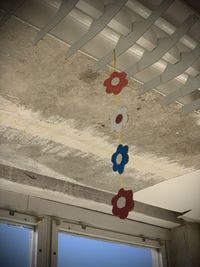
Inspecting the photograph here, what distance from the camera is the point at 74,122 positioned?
8.72 ft

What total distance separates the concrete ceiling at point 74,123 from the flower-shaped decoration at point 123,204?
761 millimetres

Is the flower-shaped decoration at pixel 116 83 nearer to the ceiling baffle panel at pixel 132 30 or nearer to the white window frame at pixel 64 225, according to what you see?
the ceiling baffle panel at pixel 132 30

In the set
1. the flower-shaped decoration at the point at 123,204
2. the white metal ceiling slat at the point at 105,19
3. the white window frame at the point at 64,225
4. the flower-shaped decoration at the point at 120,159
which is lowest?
the flower-shaped decoration at the point at 123,204

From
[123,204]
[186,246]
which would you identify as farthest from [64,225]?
[123,204]

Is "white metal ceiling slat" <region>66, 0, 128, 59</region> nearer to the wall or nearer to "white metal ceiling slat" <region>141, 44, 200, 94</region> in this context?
"white metal ceiling slat" <region>141, 44, 200, 94</region>

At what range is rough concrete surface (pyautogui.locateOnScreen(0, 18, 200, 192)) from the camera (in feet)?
6.75

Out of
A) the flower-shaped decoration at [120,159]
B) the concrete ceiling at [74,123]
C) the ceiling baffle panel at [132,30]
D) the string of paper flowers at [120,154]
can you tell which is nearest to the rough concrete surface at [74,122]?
the concrete ceiling at [74,123]

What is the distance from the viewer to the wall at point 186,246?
14.0ft

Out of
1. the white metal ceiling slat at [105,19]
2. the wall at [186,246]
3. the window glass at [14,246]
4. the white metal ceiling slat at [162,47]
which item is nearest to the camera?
the white metal ceiling slat at [105,19]

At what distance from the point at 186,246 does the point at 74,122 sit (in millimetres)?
2470

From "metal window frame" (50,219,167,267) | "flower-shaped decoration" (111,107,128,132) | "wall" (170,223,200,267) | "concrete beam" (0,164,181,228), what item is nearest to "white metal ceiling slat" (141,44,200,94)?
"flower-shaped decoration" (111,107,128,132)

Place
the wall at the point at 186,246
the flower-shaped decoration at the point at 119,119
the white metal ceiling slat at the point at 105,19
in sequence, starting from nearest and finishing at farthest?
the white metal ceiling slat at the point at 105,19 → the flower-shaped decoration at the point at 119,119 → the wall at the point at 186,246

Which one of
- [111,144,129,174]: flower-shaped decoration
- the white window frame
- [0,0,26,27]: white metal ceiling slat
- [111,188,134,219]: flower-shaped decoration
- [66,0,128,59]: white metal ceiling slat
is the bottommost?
[111,188,134,219]: flower-shaped decoration

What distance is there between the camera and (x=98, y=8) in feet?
5.16
